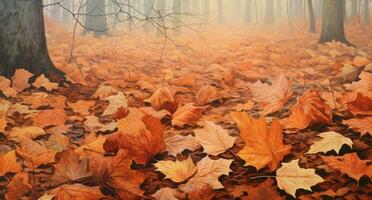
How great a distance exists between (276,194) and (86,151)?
1.16 metres

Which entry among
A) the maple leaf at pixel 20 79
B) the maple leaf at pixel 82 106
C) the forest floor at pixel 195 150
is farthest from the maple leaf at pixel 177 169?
the maple leaf at pixel 20 79

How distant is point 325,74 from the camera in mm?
5129

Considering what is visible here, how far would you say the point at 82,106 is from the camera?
342cm

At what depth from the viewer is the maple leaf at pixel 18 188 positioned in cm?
175

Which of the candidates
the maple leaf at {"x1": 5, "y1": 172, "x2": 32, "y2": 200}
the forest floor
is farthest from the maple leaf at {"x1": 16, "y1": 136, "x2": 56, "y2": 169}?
the maple leaf at {"x1": 5, "y1": 172, "x2": 32, "y2": 200}

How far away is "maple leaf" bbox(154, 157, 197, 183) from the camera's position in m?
1.82

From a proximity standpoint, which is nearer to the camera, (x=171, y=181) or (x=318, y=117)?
(x=171, y=181)

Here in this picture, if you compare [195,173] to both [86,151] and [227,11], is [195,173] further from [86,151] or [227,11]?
[227,11]

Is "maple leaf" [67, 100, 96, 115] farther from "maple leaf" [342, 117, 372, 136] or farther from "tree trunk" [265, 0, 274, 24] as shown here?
"tree trunk" [265, 0, 274, 24]

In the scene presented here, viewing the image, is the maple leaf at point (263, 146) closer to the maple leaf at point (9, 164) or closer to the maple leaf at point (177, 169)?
the maple leaf at point (177, 169)

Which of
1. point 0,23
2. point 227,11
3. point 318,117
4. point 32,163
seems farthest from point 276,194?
point 227,11

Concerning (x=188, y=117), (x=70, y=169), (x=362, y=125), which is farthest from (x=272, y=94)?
(x=70, y=169)

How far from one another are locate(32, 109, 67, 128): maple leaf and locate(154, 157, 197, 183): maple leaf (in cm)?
131

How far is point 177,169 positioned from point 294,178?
22.3 inches
